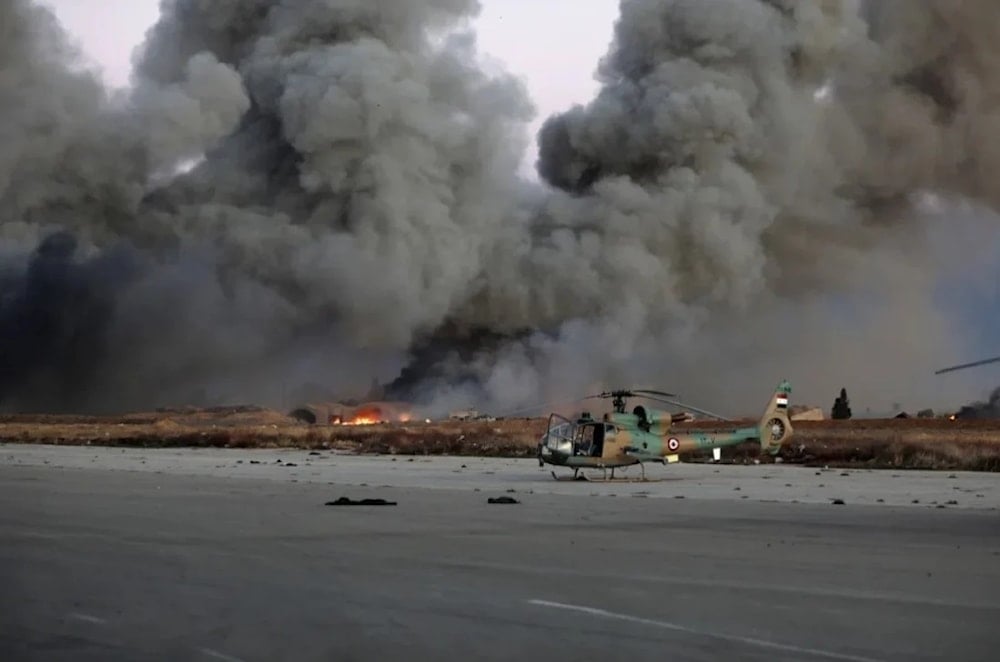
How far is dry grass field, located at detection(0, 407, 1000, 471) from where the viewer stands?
127 feet

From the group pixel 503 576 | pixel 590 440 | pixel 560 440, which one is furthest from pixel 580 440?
pixel 503 576

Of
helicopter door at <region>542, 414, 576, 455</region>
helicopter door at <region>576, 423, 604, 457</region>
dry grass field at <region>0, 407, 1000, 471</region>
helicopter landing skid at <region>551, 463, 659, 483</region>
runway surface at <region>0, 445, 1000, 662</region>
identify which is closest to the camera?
runway surface at <region>0, 445, 1000, 662</region>

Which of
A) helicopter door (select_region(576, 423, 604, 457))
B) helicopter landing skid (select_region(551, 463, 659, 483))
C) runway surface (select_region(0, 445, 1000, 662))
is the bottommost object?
runway surface (select_region(0, 445, 1000, 662))

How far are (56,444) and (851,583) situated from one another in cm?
5799

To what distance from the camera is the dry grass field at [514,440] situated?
38.6 meters

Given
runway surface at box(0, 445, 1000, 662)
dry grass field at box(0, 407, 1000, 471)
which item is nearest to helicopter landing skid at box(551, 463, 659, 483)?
runway surface at box(0, 445, 1000, 662)

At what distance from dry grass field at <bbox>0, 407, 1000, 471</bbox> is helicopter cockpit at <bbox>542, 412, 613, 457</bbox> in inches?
388

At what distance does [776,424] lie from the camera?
38.3 metres

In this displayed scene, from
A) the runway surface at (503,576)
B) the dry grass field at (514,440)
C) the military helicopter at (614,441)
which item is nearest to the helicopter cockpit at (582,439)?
the military helicopter at (614,441)

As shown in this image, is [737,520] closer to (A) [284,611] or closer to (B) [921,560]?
(B) [921,560]

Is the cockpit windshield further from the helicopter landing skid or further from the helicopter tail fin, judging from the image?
the helicopter tail fin

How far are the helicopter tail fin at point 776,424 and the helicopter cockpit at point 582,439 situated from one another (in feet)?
27.7

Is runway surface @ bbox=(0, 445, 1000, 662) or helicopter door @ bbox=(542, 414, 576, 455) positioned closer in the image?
runway surface @ bbox=(0, 445, 1000, 662)

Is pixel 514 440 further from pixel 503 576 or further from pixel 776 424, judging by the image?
pixel 503 576
